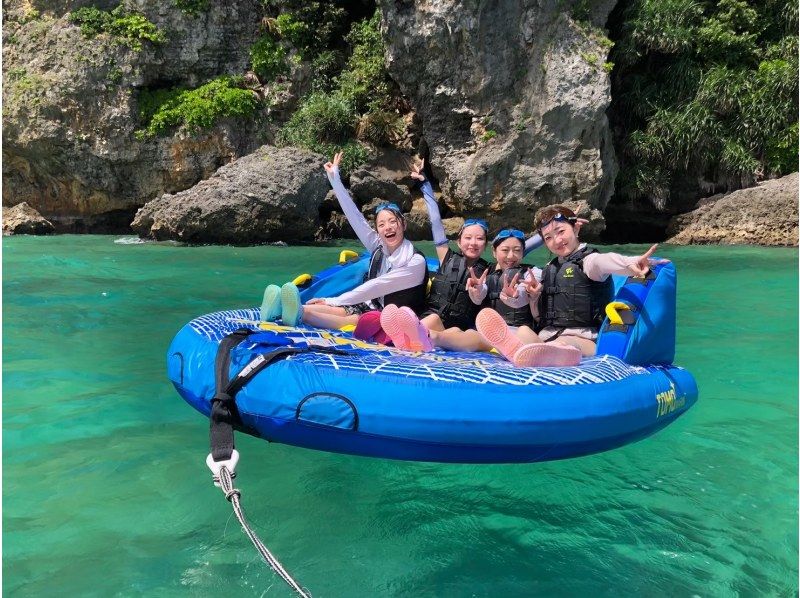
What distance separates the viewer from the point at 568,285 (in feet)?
11.4

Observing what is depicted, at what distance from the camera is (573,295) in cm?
346

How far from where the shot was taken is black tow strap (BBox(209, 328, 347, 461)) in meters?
2.34

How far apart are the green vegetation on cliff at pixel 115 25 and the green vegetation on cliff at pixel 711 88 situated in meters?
9.78

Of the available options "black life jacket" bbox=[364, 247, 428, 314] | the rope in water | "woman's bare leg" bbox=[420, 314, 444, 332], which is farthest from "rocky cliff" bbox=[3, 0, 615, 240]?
the rope in water

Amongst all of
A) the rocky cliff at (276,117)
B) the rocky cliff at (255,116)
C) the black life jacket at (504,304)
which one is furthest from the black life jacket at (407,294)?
the rocky cliff at (255,116)

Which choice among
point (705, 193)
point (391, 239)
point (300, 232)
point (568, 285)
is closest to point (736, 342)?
point (568, 285)

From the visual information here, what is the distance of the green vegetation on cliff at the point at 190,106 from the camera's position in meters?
13.6

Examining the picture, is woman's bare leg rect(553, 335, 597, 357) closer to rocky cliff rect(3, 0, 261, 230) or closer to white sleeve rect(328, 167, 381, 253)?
white sleeve rect(328, 167, 381, 253)

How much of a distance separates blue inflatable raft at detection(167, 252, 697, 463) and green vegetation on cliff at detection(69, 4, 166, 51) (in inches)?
508

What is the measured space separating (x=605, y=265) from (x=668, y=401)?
0.80 meters

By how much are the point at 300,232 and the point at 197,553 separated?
389 inches

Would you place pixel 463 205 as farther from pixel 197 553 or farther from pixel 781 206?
pixel 197 553

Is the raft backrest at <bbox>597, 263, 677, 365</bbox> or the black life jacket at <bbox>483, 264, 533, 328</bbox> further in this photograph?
the black life jacket at <bbox>483, 264, 533, 328</bbox>

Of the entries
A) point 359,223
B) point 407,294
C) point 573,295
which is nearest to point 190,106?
point 359,223
